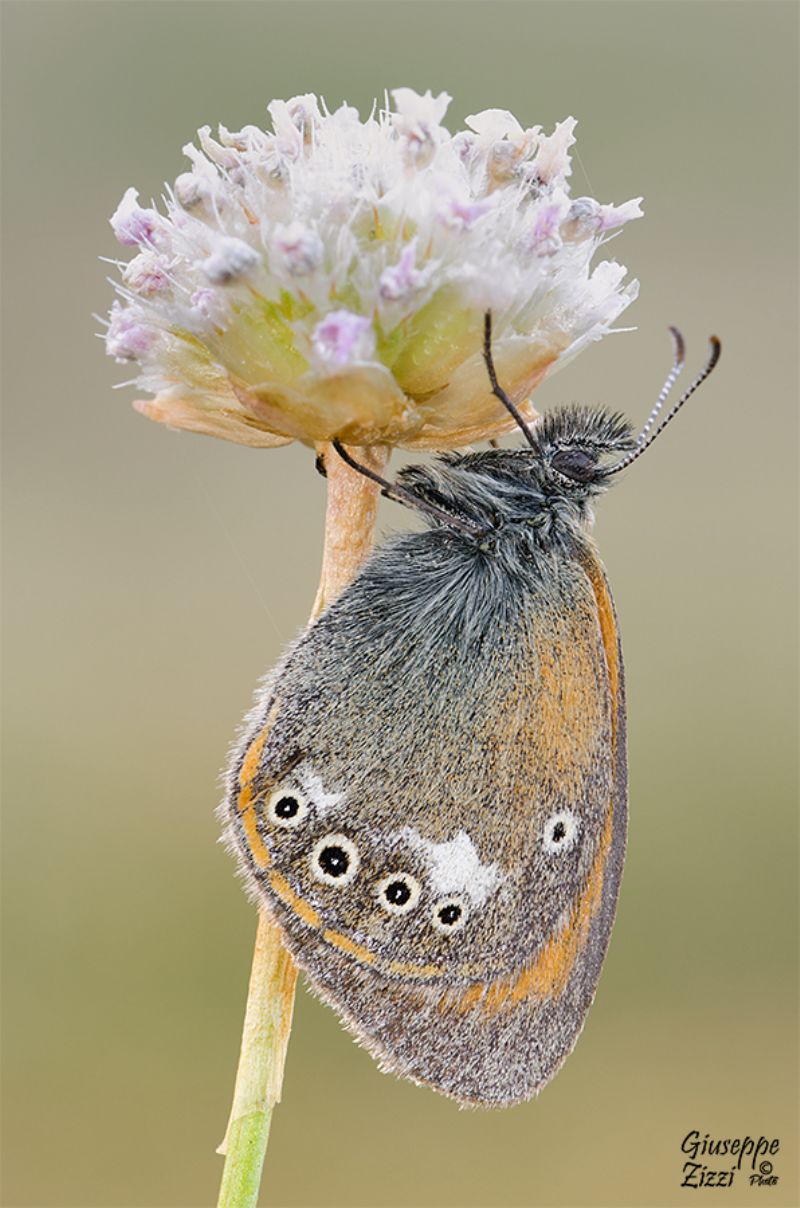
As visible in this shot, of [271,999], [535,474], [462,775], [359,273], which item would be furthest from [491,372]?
[271,999]

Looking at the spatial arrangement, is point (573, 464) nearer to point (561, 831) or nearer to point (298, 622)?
point (561, 831)

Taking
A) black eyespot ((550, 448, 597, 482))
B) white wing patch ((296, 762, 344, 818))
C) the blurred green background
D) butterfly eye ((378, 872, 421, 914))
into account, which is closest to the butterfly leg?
black eyespot ((550, 448, 597, 482))

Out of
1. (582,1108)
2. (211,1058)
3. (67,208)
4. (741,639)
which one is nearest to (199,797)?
(211,1058)

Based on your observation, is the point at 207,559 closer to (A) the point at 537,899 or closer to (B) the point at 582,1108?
(B) the point at 582,1108

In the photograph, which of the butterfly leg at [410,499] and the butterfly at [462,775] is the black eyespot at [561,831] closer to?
the butterfly at [462,775]

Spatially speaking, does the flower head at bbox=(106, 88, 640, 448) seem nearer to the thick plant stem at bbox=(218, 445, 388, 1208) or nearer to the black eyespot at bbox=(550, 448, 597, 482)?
the thick plant stem at bbox=(218, 445, 388, 1208)

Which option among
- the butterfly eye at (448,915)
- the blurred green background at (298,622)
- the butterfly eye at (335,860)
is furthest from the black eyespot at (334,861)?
the blurred green background at (298,622)
